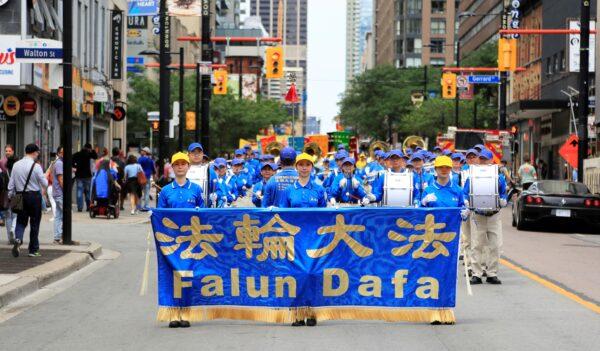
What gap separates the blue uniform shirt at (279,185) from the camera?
505 inches

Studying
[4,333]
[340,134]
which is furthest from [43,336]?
[340,134]

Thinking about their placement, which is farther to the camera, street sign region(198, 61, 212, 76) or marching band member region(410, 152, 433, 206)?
street sign region(198, 61, 212, 76)

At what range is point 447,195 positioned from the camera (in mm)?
15109

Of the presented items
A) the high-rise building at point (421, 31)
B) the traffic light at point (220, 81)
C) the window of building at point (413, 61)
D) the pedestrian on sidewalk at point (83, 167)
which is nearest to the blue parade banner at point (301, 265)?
the pedestrian on sidewalk at point (83, 167)

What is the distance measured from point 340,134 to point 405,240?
68762 millimetres

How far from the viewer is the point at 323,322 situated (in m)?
12.1

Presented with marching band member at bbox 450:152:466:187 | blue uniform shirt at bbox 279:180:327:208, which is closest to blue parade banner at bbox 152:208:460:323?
blue uniform shirt at bbox 279:180:327:208

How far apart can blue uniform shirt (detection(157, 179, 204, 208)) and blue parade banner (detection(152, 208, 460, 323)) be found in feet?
2.66

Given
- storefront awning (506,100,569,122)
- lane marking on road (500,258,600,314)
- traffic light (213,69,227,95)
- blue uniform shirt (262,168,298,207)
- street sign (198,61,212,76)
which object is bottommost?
lane marking on road (500,258,600,314)

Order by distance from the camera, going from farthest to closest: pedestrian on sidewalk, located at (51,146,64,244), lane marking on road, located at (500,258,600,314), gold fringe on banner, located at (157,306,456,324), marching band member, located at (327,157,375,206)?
pedestrian on sidewalk, located at (51,146,64,244), marching band member, located at (327,157,375,206), lane marking on road, located at (500,258,600,314), gold fringe on banner, located at (157,306,456,324)

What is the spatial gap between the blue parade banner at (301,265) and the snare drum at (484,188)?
4424 millimetres

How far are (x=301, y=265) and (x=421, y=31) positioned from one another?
169m

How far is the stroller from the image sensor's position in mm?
31094

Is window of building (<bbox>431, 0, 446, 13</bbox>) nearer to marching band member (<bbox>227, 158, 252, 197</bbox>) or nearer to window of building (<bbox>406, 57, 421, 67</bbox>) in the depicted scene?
window of building (<bbox>406, 57, 421, 67</bbox>)
